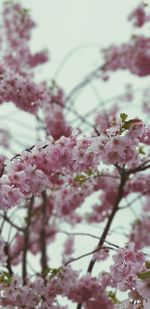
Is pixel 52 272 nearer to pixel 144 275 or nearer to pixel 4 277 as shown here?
pixel 4 277

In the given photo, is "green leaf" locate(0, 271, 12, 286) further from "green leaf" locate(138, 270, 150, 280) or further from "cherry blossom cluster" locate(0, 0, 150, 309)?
"green leaf" locate(138, 270, 150, 280)

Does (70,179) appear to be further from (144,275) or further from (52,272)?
(144,275)

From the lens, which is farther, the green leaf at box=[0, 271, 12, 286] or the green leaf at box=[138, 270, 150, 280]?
the green leaf at box=[0, 271, 12, 286]

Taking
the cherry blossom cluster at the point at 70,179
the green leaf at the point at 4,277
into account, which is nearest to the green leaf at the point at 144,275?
the cherry blossom cluster at the point at 70,179

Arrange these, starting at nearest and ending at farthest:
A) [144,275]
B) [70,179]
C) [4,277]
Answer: [144,275]
[4,277]
[70,179]

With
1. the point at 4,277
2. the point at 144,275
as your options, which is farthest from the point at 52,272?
the point at 144,275

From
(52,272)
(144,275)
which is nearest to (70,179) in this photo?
(52,272)

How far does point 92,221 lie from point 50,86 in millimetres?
3185

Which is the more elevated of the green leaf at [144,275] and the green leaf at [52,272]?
the green leaf at [52,272]

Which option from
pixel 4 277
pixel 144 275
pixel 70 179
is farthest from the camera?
pixel 70 179

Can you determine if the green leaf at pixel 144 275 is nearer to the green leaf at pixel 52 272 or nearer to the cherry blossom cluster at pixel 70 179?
the cherry blossom cluster at pixel 70 179

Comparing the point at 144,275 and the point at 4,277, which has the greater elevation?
the point at 4,277

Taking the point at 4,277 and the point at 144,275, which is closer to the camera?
the point at 144,275

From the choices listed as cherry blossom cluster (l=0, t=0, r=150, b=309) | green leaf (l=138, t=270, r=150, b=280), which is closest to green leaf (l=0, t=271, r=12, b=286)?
cherry blossom cluster (l=0, t=0, r=150, b=309)
